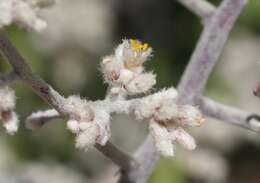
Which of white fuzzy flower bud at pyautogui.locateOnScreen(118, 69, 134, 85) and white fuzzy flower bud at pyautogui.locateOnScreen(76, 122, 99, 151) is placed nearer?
white fuzzy flower bud at pyautogui.locateOnScreen(76, 122, 99, 151)

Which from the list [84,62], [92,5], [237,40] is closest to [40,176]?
[84,62]

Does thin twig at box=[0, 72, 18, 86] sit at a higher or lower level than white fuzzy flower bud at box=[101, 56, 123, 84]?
lower

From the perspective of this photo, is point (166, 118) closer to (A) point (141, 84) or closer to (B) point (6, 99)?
(A) point (141, 84)

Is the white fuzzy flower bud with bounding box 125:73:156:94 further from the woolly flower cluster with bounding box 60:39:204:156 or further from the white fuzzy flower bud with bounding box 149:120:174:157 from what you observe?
the white fuzzy flower bud with bounding box 149:120:174:157

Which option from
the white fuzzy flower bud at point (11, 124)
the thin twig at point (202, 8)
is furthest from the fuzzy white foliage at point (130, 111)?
the thin twig at point (202, 8)

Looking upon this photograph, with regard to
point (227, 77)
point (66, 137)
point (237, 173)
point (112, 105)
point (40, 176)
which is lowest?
point (112, 105)

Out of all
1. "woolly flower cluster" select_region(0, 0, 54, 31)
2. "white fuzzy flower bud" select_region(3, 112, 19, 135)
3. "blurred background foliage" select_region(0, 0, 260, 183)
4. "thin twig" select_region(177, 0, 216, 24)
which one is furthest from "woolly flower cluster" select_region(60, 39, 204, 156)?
"blurred background foliage" select_region(0, 0, 260, 183)

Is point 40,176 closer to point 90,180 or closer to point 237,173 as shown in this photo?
point 90,180
